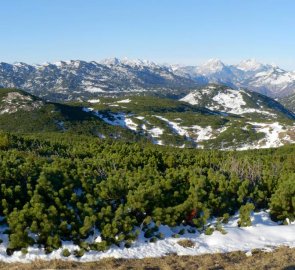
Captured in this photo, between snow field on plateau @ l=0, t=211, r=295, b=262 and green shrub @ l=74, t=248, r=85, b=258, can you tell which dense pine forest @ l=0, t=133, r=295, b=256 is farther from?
snow field on plateau @ l=0, t=211, r=295, b=262

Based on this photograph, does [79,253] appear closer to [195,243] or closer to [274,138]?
[195,243]

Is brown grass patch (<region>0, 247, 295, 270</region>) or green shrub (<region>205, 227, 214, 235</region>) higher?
green shrub (<region>205, 227, 214, 235</region>)

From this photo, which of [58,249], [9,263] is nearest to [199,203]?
[58,249]

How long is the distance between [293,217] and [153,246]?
9351mm

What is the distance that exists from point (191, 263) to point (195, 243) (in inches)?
84.2

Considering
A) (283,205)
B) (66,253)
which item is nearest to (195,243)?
(66,253)

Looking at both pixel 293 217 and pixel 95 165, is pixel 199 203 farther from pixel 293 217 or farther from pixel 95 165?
pixel 95 165

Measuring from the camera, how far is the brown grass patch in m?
17.5

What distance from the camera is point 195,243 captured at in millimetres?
20172

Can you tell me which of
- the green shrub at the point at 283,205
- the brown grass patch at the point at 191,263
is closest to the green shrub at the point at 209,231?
the brown grass patch at the point at 191,263

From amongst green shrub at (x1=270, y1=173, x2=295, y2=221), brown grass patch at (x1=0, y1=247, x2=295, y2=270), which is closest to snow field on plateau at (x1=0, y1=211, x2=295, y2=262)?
brown grass patch at (x1=0, y1=247, x2=295, y2=270)

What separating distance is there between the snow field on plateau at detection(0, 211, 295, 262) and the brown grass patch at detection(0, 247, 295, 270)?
0.45 meters

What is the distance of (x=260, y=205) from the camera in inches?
1016

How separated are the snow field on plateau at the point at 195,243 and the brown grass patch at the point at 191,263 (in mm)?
449
